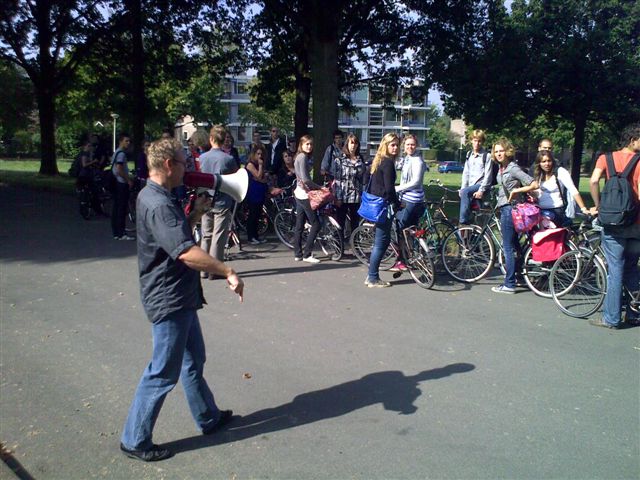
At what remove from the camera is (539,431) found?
4105 millimetres

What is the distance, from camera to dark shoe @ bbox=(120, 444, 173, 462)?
143 inches

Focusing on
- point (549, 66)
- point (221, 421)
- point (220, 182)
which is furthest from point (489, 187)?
point (549, 66)

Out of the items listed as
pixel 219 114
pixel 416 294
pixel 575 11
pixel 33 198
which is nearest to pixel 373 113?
pixel 219 114

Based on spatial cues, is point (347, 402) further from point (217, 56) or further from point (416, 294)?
point (217, 56)

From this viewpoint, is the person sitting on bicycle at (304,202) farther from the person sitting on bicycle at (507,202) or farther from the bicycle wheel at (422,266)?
the person sitting on bicycle at (507,202)

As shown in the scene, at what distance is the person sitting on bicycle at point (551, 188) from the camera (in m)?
7.47

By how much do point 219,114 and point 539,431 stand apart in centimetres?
5535

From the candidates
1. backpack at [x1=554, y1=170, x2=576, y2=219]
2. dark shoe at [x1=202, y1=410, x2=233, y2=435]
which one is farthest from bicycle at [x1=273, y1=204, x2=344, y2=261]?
dark shoe at [x1=202, y1=410, x2=233, y2=435]

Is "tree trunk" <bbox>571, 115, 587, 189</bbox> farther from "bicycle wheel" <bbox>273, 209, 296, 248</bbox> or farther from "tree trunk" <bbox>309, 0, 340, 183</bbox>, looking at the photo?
"bicycle wheel" <bbox>273, 209, 296, 248</bbox>

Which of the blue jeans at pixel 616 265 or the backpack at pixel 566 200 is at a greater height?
the backpack at pixel 566 200

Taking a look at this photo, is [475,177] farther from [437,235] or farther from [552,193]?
[552,193]

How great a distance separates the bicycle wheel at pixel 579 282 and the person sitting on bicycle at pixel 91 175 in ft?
34.3

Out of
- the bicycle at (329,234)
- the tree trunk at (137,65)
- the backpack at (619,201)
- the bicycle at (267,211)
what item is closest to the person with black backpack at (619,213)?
the backpack at (619,201)

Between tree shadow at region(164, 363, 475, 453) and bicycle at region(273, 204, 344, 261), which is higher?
bicycle at region(273, 204, 344, 261)
